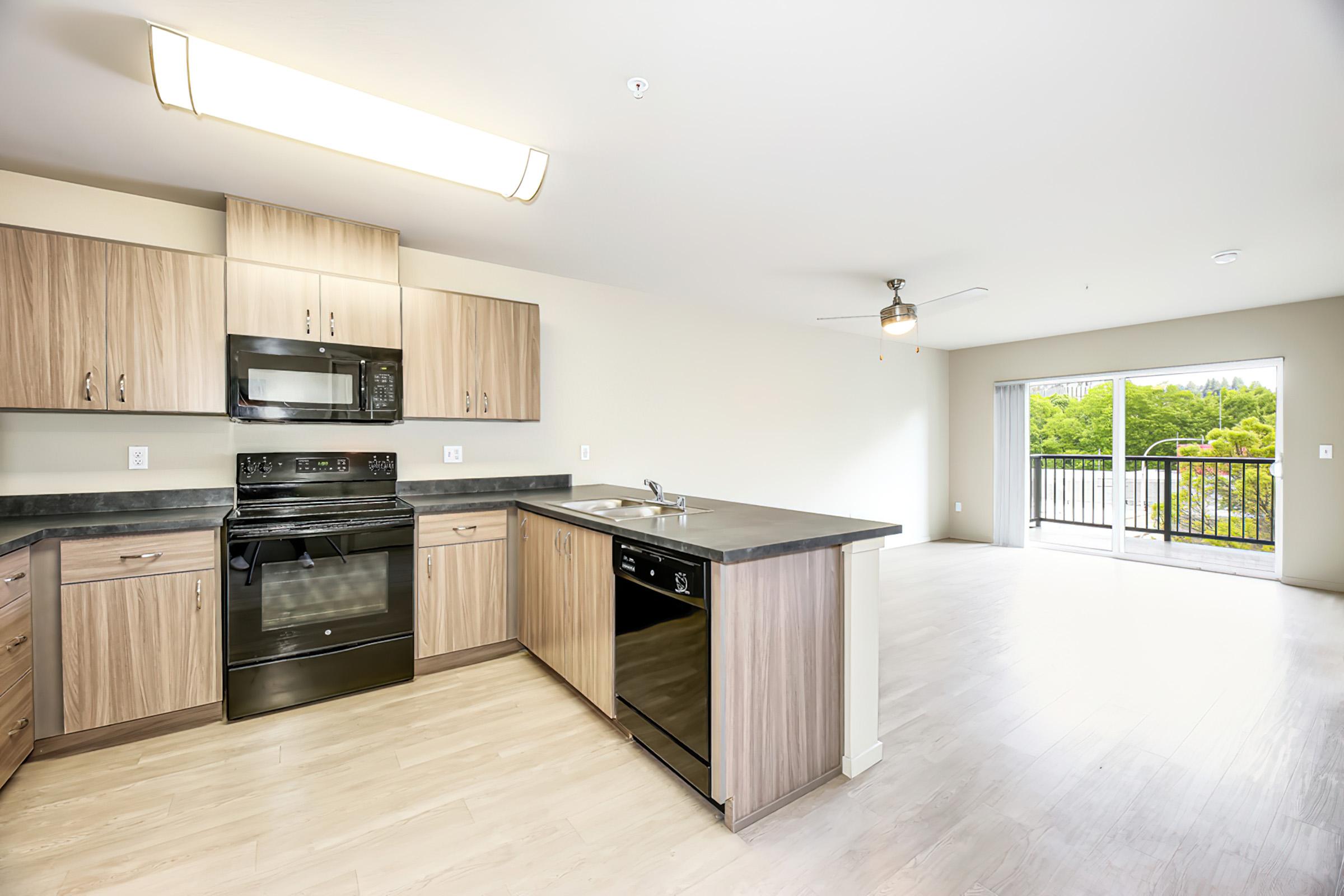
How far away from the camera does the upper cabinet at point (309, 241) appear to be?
9.03ft

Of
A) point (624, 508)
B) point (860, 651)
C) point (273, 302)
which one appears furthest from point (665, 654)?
point (273, 302)

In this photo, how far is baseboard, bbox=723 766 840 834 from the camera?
1.83 metres

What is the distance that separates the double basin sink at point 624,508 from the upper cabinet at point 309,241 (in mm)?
1657

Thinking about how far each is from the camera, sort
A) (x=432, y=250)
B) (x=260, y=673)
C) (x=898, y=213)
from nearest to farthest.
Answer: (x=260, y=673) < (x=898, y=213) < (x=432, y=250)

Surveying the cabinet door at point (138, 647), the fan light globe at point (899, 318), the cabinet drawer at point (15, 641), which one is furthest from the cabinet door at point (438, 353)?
the fan light globe at point (899, 318)

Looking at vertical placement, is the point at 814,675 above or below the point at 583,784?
above

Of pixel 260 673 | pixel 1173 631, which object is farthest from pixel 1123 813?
pixel 260 673

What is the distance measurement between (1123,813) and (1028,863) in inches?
21.1

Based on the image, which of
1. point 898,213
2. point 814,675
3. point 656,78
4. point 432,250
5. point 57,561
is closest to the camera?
point 656,78

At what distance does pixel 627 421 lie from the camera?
449 cm

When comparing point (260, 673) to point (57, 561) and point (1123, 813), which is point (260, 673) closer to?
point (57, 561)

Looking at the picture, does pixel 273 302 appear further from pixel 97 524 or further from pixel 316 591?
pixel 316 591

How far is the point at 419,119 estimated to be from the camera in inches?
82.7

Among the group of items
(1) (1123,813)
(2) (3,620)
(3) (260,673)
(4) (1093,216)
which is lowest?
(1) (1123,813)
